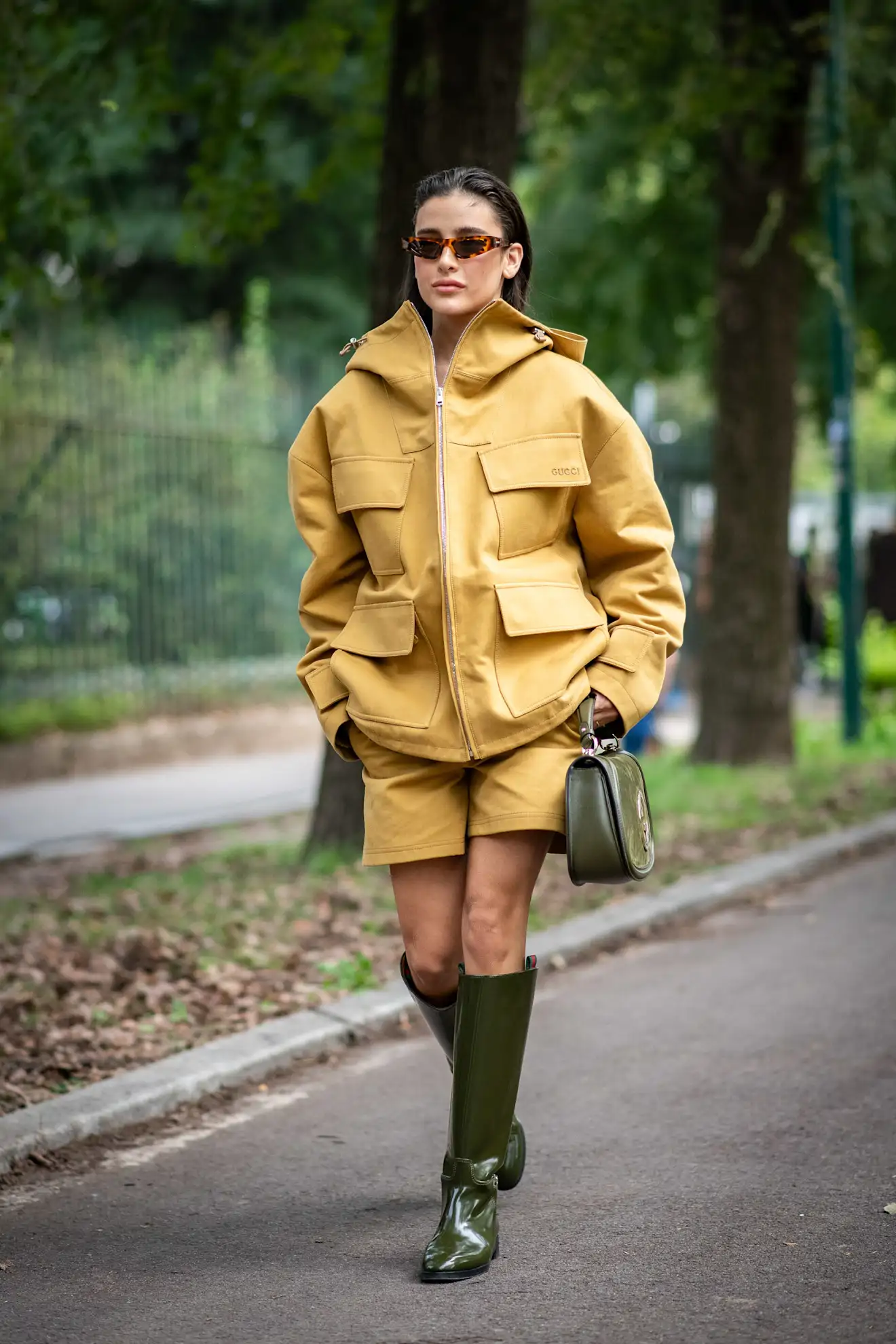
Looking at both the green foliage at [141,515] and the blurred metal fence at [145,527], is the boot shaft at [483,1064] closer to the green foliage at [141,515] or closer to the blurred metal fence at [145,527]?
the green foliage at [141,515]

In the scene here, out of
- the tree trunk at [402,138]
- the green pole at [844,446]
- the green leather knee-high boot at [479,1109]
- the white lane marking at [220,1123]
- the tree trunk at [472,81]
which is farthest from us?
the green pole at [844,446]

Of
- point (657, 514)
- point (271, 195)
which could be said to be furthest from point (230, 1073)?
point (271, 195)

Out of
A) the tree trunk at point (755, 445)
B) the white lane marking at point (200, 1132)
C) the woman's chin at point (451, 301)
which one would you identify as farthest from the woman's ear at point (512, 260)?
the tree trunk at point (755, 445)

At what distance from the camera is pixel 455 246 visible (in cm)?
355

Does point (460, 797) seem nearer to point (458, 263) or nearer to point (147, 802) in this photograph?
point (458, 263)

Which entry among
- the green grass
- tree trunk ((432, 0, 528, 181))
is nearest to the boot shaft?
tree trunk ((432, 0, 528, 181))

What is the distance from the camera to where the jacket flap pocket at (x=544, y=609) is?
3422mm

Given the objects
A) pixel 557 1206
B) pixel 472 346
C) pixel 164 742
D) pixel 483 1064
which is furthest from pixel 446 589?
pixel 164 742

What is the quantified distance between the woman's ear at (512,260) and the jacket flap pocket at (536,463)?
0.39 metres

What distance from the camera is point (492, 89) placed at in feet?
25.1

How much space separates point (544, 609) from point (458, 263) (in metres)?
0.71

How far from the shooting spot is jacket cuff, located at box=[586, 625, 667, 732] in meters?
3.53

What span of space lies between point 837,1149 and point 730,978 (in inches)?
79.9

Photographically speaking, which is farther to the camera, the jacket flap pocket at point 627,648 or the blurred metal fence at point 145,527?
the blurred metal fence at point 145,527
